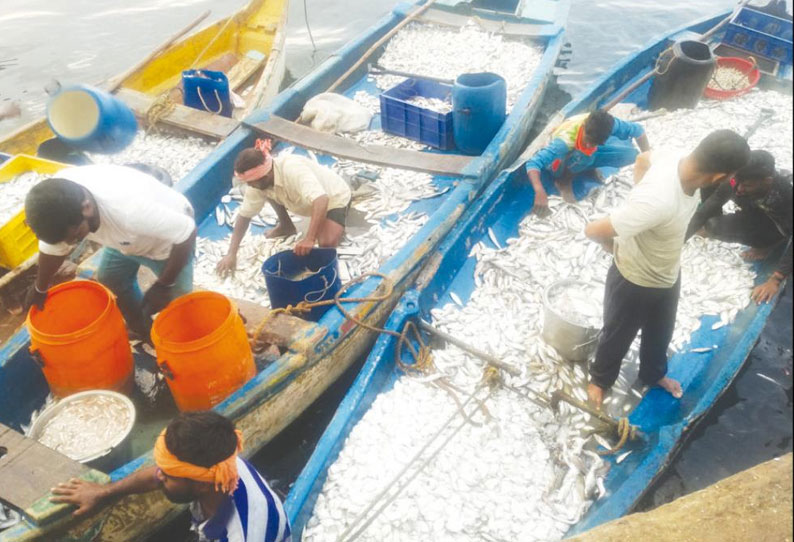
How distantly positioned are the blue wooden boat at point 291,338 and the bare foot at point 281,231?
0.59 meters

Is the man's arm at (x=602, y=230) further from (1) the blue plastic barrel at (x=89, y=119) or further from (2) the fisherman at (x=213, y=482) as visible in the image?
(1) the blue plastic barrel at (x=89, y=119)

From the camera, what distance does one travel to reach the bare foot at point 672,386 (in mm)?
4266

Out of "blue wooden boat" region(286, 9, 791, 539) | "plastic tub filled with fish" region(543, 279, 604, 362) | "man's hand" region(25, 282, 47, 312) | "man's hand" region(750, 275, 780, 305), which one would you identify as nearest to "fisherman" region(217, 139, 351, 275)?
"blue wooden boat" region(286, 9, 791, 539)

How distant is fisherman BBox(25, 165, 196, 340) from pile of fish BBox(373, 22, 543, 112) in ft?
18.0

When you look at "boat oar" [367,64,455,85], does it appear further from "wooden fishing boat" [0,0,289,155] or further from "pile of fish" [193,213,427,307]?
"pile of fish" [193,213,427,307]

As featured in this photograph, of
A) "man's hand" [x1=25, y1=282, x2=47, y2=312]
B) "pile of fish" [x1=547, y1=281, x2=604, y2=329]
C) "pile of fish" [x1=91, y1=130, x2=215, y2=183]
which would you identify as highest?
"man's hand" [x1=25, y1=282, x2=47, y2=312]

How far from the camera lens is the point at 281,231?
19.4 feet

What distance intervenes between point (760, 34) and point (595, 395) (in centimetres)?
695

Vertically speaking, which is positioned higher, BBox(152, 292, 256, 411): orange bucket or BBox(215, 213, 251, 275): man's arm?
BBox(152, 292, 256, 411): orange bucket

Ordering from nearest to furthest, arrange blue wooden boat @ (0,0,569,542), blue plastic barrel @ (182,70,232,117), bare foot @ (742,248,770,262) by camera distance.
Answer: blue wooden boat @ (0,0,569,542)
bare foot @ (742,248,770,262)
blue plastic barrel @ (182,70,232,117)

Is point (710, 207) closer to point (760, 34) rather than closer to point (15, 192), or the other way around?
point (760, 34)

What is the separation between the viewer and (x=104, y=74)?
13.5 m

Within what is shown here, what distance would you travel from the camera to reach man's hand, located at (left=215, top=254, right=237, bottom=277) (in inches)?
214

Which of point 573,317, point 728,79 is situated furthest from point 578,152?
point 728,79
